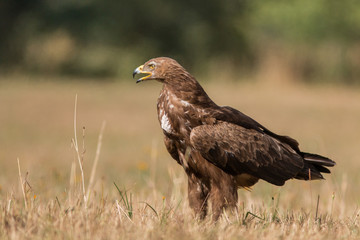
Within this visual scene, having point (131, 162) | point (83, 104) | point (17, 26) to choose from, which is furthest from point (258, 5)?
point (131, 162)

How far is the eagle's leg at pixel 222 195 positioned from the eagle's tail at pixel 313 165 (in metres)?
0.68

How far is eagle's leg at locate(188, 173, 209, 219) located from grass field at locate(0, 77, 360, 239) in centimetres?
12

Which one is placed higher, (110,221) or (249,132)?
(249,132)

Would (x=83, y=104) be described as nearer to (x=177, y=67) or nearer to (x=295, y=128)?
(x=295, y=128)

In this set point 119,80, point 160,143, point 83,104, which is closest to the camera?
point 160,143

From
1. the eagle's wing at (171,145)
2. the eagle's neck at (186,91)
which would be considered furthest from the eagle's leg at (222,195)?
the eagle's neck at (186,91)

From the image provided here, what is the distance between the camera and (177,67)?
17.7 ft

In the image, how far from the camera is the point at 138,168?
9.73m

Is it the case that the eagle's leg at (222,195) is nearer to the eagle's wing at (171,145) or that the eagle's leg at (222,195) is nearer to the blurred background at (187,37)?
the eagle's wing at (171,145)

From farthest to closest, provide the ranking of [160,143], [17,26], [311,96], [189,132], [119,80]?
[17,26] → [119,80] → [311,96] → [160,143] → [189,132]

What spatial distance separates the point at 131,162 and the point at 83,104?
8.78m

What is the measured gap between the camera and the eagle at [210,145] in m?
5.18

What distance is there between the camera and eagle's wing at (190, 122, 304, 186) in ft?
16.8

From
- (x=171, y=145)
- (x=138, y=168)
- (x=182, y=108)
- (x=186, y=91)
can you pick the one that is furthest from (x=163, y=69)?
A: (x=138, y=168)
